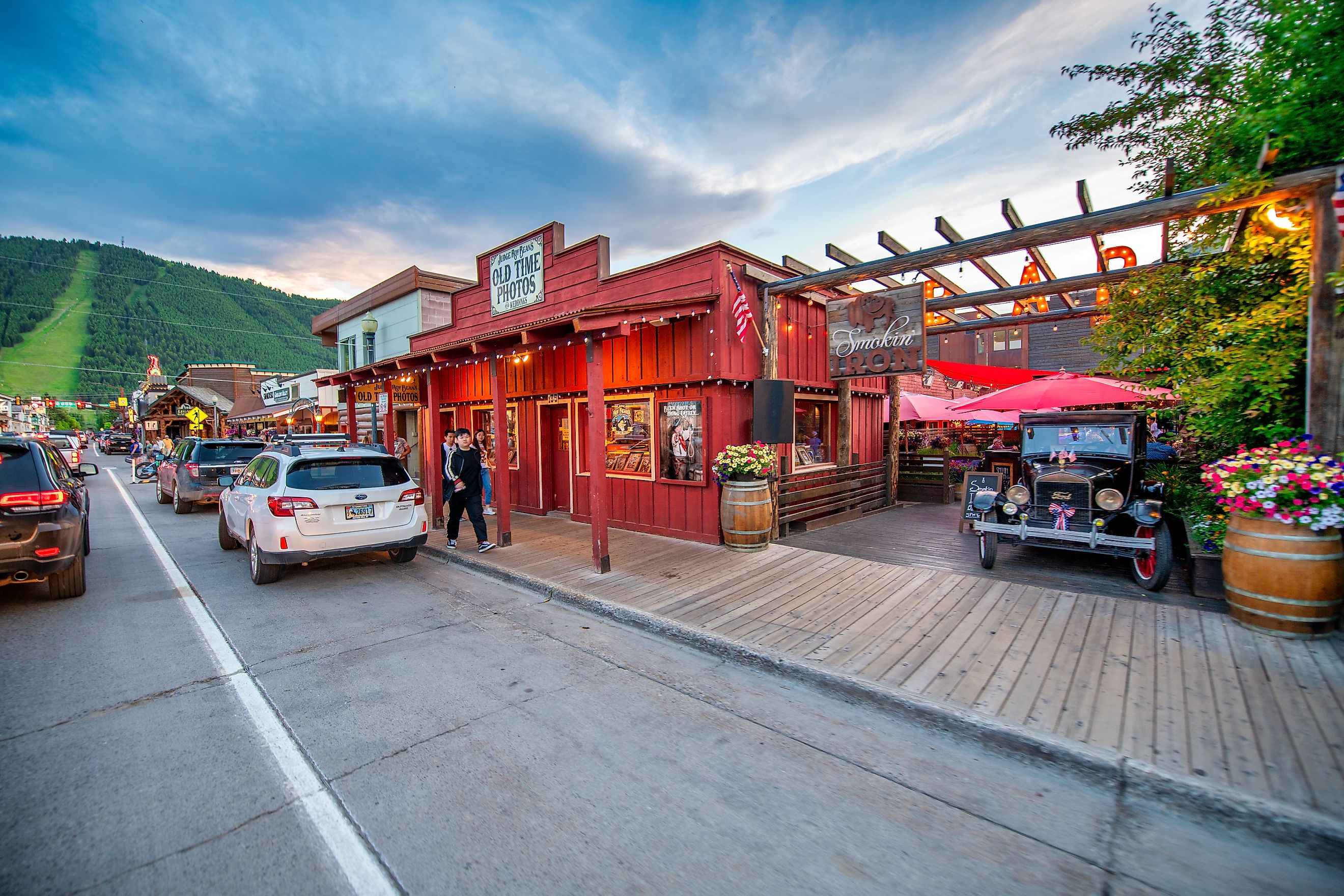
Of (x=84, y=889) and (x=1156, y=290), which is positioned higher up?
(x=1156, y=290)

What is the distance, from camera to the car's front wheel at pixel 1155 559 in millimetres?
5441

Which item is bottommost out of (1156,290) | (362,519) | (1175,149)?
(362,519)

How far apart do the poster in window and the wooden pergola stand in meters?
1.34

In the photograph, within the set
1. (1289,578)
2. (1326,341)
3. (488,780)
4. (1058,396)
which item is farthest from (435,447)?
(1326,341)

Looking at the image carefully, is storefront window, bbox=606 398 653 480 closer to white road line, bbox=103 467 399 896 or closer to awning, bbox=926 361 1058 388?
white road line, bbox=103 467 399 896

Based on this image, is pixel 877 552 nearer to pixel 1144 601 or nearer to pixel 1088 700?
pixel 1144 601

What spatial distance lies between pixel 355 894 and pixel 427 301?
1634 centimetres

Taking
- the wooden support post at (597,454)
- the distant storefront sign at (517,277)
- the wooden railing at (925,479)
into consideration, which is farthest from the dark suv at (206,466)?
the wooden railing at (925,479)

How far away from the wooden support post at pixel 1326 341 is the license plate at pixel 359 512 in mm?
9414

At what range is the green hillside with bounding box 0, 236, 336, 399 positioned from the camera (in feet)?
331

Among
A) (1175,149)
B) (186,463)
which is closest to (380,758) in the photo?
(1175,149)

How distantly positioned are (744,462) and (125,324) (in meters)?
163

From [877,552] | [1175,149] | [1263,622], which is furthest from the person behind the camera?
[877,552]

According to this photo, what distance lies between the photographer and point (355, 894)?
218 cm
